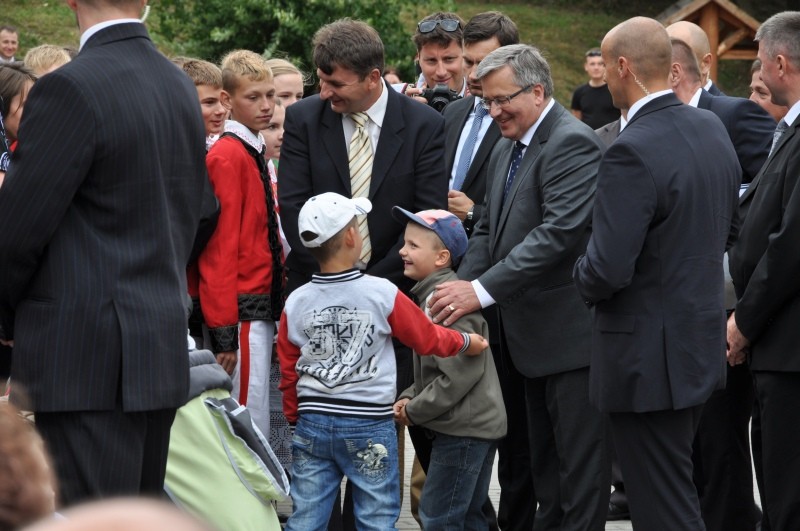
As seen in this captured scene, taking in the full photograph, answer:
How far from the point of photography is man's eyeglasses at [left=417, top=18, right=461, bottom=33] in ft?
23.4

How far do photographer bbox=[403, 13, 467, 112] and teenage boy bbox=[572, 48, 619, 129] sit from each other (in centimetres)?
908

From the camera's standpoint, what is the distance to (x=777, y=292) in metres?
4.92

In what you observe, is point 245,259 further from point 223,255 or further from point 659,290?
point 659,290

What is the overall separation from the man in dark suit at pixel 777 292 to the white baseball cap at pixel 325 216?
1635 millimetres

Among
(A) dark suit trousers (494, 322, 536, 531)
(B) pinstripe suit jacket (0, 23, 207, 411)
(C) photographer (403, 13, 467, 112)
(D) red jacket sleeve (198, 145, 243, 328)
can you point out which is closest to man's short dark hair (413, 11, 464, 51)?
(C) photographer (403, 13, 467, 112)

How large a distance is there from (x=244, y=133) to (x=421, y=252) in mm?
1092

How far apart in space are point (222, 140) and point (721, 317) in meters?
2.46

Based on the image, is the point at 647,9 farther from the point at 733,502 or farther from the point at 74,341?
the point at 74,341

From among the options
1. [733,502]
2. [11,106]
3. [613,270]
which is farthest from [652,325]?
[11,106]

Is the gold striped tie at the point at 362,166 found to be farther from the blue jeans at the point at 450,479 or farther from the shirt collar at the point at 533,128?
the blue jeans at the point at 450,479

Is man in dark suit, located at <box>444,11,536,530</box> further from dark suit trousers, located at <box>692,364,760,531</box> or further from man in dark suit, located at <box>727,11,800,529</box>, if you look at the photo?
man in dark suit, located at <box>727,11,800,529</box>

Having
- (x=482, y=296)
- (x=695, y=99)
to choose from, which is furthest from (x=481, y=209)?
(x=695, y=99)

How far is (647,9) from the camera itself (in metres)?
27.5

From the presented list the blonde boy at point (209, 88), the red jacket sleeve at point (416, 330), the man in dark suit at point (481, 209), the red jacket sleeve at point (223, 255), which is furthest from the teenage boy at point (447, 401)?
the blonde boy at point (209, 88)
